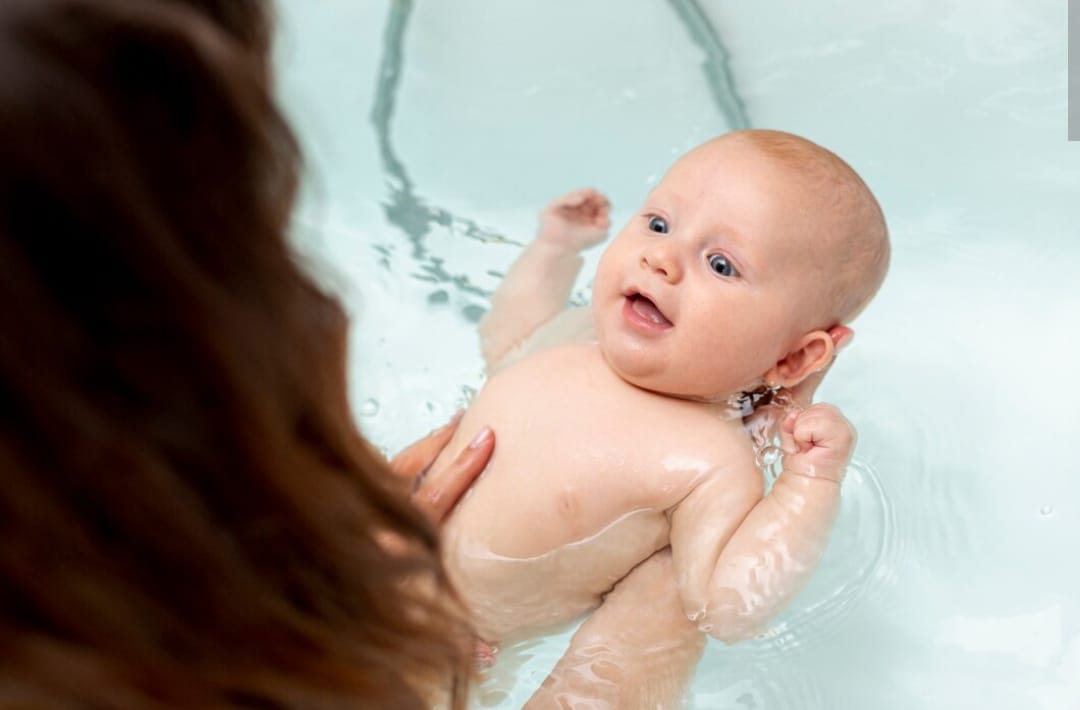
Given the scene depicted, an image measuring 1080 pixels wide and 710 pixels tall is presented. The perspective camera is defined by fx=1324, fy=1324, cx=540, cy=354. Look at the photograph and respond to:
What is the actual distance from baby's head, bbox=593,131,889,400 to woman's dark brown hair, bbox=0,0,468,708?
0.46m

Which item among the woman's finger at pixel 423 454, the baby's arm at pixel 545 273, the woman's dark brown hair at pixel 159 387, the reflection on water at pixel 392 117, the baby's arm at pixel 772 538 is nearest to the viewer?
the woman's dark brown hair at pixel 159 387

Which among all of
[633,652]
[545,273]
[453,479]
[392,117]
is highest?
[392,117]

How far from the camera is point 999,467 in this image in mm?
1226

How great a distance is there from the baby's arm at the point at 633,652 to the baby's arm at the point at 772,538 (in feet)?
0.08

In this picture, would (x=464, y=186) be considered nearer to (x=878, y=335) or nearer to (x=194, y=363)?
(x=878, y=335)

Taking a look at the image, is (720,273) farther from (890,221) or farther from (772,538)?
(890,221)

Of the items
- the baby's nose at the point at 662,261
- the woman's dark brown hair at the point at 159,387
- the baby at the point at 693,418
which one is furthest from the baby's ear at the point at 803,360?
the woman's dark brown hair at the point at 159,387

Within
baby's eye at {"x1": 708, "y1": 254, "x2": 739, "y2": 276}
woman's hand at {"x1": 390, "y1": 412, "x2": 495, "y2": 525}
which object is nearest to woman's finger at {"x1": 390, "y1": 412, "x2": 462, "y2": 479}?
woman's hand at {"x1": 390, "y1": 412, "x2": 495, "y2": 525}

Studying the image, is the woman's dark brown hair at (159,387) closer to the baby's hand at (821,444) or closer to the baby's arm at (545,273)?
the baby's hand at (821,444)

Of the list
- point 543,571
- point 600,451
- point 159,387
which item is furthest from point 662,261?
point 159,387

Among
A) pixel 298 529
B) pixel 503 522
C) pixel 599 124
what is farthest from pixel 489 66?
pixel 298 529

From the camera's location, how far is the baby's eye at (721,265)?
3.15ft

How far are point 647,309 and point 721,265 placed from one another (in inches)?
2.6

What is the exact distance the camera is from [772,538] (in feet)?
3.08
